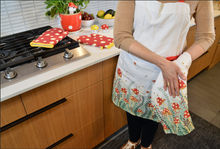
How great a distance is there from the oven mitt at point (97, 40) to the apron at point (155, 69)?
14 cm

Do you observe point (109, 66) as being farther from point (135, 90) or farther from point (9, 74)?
point (9, 74)

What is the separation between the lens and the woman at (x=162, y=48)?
84 cm

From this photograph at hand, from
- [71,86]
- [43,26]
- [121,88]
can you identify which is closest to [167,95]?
[121,88]

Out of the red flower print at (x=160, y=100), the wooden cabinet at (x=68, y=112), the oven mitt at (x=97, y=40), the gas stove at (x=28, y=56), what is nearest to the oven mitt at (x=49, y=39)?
the gas stove at (x=28, y=56)

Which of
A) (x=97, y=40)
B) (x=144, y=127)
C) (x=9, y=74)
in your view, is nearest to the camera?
(x=9, y=74)

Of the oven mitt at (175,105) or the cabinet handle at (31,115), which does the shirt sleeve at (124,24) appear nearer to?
the oven mitt at (175,105)

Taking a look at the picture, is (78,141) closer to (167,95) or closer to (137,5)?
(167,95)

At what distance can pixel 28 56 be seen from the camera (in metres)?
0.91

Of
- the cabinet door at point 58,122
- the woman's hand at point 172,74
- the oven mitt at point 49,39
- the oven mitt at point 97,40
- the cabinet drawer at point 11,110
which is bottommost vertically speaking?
the cabinet door at point 58,122

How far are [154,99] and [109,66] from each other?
0.33 metres

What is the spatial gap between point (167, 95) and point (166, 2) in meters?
0.45

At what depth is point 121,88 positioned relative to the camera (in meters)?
1.12

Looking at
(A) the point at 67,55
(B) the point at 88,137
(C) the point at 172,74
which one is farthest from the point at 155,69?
(B) the point at 88,137

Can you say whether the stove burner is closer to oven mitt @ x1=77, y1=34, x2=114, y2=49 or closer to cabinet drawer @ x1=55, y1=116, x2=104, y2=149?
oven mitt @ x1=77, y1=34, x2=114, y2=49
